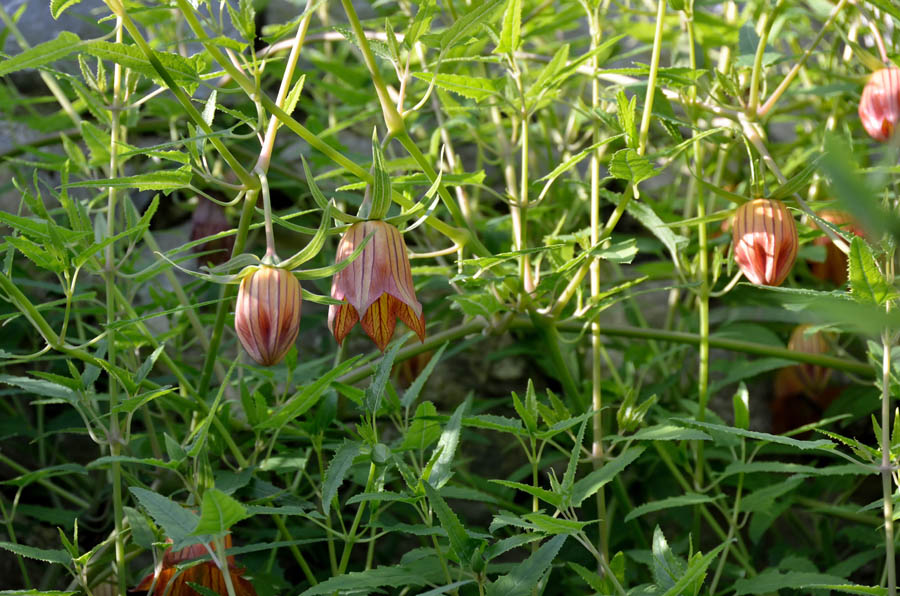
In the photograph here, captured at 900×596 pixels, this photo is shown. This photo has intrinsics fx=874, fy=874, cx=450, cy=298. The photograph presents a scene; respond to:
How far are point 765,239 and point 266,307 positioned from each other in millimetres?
473

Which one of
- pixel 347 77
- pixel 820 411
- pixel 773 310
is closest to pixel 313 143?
pixel 347 77

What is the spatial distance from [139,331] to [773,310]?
0.90 m

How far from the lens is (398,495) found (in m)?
0.66

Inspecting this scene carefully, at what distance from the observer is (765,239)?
83cm

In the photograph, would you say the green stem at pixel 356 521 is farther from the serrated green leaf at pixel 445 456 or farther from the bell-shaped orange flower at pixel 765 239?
the bell-shaped orange flower at pixel 765 239

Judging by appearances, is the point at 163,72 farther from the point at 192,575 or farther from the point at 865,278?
the point at 865,278

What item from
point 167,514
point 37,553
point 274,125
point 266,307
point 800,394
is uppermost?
point 274,125

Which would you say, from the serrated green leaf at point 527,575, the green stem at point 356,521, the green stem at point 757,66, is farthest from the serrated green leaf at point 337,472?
the green stem at point 757,66

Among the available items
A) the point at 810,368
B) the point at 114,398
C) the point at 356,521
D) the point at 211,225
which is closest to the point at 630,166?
the point at 356,521

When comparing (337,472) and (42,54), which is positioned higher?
(42,54)

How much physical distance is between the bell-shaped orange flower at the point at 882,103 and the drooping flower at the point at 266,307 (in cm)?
75

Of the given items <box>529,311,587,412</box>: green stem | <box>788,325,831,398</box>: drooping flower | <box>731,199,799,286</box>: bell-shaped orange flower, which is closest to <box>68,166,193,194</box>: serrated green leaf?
<box>529,311,587,412</box>: green stem

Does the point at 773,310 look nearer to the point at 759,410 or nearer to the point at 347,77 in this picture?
the point at 759,410

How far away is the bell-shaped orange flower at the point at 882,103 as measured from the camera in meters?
1.02
